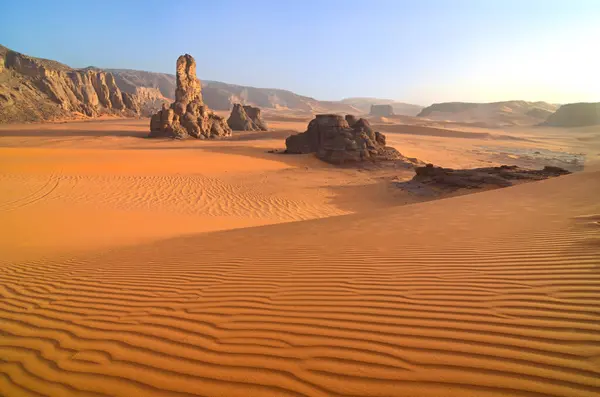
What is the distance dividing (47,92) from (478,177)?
216 feet

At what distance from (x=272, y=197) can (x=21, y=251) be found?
8.06 metres

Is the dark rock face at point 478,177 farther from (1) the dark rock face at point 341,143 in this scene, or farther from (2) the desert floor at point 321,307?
(1) the dark rock face at point 341,143

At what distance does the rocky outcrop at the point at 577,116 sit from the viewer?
6506 centimetres

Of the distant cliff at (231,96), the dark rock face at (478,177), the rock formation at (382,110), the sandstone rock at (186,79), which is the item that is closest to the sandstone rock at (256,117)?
the sandstone rock at (186,79)

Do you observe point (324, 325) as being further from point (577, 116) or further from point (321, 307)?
point (577, 116)

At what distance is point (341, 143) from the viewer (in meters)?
20.2

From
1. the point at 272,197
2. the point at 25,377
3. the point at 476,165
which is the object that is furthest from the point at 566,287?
Result: the point at 476,165

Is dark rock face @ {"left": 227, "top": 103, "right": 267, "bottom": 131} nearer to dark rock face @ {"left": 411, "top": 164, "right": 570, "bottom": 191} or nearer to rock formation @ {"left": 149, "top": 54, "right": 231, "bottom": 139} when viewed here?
rock formation @ {"left": 149, "top": 54, "right": 231, "bottom": 139}

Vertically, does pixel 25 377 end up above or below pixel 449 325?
below

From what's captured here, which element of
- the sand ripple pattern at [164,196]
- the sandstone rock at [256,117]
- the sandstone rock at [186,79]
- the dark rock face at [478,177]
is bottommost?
the sand ripple pattern at [164,196]

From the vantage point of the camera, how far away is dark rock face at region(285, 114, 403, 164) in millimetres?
19922

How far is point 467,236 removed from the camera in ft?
16.8

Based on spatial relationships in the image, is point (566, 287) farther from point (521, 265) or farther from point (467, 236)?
point (467, 236)

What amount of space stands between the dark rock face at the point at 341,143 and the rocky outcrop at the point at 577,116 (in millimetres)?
65813
